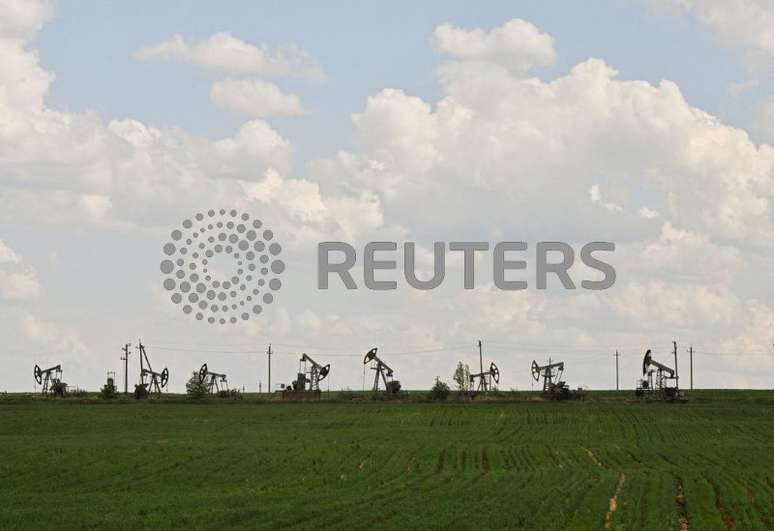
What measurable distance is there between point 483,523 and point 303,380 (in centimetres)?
12094

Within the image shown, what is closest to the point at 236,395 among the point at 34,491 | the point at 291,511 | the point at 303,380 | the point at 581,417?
the point at 303,380

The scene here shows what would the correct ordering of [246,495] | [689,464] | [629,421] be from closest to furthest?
1. [246,495]
2. [689,464]
3. [629,421]

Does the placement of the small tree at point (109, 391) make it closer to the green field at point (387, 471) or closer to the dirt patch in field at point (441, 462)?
the green field at point (387, 471)

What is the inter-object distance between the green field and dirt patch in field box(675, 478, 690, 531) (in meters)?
0.13

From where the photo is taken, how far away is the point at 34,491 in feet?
169

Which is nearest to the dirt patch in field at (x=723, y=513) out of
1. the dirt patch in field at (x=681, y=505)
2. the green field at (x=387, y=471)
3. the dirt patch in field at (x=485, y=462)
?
the green field at (x=387, y=471)

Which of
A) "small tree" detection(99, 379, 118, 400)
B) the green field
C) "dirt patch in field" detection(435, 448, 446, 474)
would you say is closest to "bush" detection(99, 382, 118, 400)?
"small tree" detection(99, 379, 118, 400)

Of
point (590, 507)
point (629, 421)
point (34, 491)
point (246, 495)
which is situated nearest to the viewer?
point (590, 507)

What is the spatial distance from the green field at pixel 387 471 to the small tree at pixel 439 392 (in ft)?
120

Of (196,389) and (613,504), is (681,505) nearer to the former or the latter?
(613,504)

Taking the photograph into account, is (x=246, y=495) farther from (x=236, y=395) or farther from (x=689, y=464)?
(x=236, y=395)

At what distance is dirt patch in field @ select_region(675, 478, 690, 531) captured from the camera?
131 feet

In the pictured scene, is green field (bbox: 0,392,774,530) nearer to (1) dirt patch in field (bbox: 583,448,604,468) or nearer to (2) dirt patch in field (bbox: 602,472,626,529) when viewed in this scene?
(2) dirt patch in field (bbox: 602,472,626,529)

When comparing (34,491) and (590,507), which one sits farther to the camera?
(34,491)
